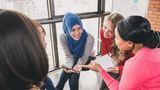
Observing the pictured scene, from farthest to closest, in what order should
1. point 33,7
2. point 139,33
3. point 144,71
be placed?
point 33,7
point 139,33
point 144,71

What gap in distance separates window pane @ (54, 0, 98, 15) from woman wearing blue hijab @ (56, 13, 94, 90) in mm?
725

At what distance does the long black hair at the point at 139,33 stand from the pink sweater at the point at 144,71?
53mm

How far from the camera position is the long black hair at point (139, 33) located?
112 cm

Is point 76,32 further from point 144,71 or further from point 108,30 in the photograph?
point 144,71

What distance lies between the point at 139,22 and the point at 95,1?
2178mm

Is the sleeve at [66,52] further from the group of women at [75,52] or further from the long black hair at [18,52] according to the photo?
the long black hair at [18,52]

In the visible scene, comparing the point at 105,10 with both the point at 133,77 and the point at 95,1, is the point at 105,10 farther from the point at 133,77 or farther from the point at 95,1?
the point at 133,77

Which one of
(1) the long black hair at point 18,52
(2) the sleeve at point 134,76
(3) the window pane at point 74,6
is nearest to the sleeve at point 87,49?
(3) the window pane at point 74,6

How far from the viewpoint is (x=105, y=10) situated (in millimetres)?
3348

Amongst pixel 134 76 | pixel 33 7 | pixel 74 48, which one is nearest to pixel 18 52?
pixel 134 76

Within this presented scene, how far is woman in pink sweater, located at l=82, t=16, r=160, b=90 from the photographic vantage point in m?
1.03

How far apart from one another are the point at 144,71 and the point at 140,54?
10 cm

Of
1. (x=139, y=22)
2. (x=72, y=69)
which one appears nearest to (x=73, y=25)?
(x=72, y=69)

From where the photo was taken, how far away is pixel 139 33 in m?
1.12
